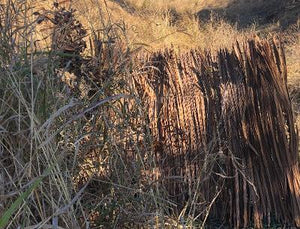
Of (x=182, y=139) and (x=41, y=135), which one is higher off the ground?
(x=41, y=135)

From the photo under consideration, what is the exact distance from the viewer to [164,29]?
11086 millimetres

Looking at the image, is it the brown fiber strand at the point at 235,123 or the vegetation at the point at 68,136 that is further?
the brown fiber strand at the point at 235,123

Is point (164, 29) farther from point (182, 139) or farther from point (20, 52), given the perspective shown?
point (20, 52)

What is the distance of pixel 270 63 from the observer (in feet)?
11.9

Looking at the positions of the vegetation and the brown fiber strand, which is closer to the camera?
the vegetation

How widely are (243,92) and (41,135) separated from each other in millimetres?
2293

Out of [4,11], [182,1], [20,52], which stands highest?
[182,1]

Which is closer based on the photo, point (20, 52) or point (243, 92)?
point (20, 52)

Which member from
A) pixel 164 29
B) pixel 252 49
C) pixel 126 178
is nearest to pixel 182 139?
pixel 252 49

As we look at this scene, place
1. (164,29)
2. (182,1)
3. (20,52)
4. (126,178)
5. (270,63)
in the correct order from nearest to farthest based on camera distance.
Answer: (20,52) → (126,178) → (270,63) → (164,29) → (182,1)

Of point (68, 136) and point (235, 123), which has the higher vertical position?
point (68, 136)

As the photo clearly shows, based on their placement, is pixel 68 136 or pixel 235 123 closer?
pixel 68 136

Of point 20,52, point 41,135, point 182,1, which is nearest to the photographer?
point 41,135

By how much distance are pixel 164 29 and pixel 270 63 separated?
25.0 ft
